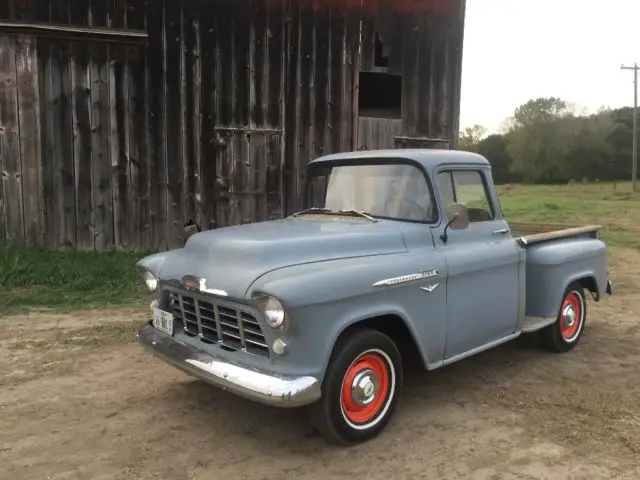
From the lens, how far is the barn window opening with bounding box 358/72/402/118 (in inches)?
424

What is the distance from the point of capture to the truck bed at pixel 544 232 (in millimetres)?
5100

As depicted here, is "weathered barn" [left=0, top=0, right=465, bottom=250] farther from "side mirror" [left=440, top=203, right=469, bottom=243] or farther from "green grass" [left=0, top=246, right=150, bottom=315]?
"side mirror" [left=440, top=203, right=469, bottom=243]

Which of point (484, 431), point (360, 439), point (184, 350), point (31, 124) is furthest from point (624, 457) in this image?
point (31, 124)

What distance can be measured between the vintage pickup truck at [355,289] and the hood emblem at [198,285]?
0.01m

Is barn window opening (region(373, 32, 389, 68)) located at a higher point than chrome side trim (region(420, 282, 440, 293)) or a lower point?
higher

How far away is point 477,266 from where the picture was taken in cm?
431

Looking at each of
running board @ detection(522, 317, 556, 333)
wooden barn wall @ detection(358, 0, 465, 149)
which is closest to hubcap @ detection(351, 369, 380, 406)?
running board @ detection(522, 317, 556, 333)

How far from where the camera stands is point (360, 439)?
3.58 metres

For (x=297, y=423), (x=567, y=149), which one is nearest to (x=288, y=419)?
(x=297, y=423)

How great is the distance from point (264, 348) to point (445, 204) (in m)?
1.81

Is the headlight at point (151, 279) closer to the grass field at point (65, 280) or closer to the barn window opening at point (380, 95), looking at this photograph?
the grass field at point (65, 280)

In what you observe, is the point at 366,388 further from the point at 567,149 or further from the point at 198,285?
the point at 567,149

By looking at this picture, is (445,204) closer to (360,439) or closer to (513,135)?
(360,439)

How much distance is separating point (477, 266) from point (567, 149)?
163 feet
